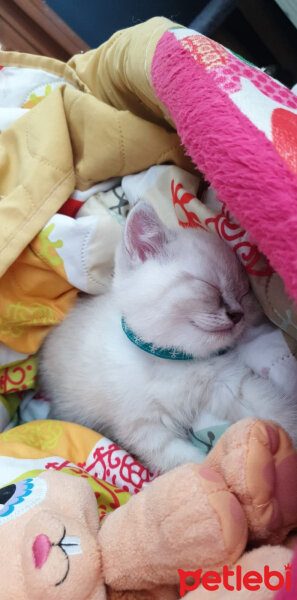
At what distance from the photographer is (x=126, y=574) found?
605mm

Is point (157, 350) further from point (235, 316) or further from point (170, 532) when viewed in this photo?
point (170, 532)

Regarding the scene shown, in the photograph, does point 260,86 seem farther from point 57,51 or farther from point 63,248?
point 57,51

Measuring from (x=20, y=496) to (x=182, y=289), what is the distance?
44 centimetres

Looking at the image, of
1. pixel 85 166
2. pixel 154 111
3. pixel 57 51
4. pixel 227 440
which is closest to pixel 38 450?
pixel 227 440

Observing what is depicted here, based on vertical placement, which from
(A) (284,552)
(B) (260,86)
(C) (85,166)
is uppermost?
(B) (260,86)

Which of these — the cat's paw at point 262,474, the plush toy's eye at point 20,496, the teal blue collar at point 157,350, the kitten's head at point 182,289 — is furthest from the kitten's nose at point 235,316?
Answer: the plush toy's eye at point 20,496

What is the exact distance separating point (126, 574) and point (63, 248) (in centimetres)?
64

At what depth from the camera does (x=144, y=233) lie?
922 millimetres

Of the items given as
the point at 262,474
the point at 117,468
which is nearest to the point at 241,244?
the point at 262,474

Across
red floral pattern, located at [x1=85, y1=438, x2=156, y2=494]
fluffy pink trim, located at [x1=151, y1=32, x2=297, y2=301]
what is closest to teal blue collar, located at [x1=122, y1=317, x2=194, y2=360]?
red floral pattern, located at [x1=85, y1=438, x2=156, y2=494]

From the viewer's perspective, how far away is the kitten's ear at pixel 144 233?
872 millimetres

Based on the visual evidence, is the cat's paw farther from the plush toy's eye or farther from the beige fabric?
the beige fabric

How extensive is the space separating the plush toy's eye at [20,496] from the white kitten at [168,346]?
264mm

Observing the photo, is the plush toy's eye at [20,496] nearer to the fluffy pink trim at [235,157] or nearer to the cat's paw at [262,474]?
the cat's paw at [262,474]
